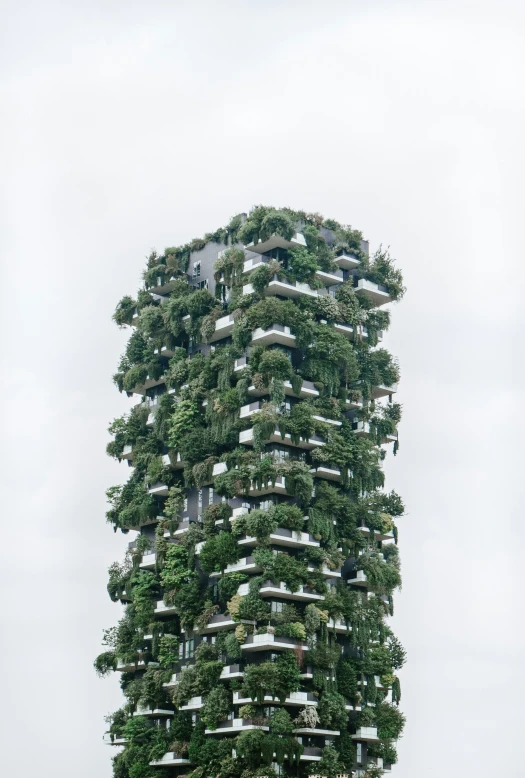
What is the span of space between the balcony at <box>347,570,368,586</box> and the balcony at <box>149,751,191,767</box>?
1407 cm

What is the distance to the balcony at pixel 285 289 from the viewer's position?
85.2 meters

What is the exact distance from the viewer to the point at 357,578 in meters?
83.9

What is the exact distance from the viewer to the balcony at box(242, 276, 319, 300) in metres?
85.2

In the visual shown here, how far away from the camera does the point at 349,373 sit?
283ft

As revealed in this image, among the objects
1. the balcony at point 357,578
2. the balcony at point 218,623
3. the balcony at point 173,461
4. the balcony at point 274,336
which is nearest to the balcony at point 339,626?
the balcony at point 357,578

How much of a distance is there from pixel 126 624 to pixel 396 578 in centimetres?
1696

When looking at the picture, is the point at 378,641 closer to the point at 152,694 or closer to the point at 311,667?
the point at 311,667

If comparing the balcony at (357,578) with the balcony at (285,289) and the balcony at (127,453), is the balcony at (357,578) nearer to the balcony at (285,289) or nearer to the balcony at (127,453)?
the balcony at (285,289)

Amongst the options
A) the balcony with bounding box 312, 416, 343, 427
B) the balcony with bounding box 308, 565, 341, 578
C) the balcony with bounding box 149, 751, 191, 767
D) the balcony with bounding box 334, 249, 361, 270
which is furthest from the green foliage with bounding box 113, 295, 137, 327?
the balcony with bounding box 149, 751, 191, 767

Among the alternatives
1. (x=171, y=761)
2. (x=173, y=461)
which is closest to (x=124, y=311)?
(x=173, y=461)

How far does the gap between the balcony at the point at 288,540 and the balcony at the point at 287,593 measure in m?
2.47

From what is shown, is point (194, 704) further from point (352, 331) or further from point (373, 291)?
point (373, 291)

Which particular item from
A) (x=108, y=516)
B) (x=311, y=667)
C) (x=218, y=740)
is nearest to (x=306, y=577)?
(x=311, y=667)

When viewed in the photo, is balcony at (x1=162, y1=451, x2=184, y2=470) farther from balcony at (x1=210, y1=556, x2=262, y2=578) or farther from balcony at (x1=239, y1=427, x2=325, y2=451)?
balcony at (x1=210, y1=556, x2=262, y2=578)
